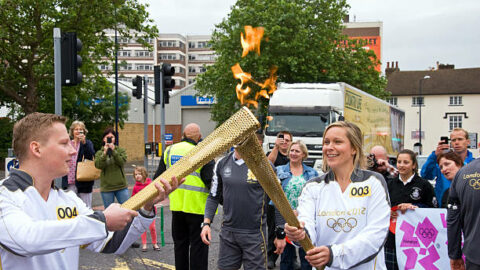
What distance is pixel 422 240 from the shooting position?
612 centimetres

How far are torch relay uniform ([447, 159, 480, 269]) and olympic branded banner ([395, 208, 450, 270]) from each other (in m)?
1.80

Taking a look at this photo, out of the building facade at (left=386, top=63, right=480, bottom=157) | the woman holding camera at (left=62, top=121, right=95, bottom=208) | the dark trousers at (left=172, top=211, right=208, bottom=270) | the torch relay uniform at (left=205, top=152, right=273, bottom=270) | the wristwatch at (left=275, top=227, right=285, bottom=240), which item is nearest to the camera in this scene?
the wristwatch at (left=275, top=227, right=285, bottom=240)

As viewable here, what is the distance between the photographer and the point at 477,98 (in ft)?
207

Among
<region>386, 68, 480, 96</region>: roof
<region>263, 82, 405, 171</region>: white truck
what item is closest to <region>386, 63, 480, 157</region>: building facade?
<region>386, 68, 480, 96</region>: roof

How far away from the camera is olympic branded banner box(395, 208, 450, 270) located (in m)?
6.05

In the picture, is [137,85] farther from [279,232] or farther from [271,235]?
[279,232]

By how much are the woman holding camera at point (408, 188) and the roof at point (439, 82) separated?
62888mm

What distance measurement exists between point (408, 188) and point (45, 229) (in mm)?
4881

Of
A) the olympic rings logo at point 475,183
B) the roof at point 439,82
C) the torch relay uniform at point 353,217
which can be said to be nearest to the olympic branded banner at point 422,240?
the olympic rings logo at point 475,183

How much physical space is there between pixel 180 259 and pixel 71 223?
4031 mm

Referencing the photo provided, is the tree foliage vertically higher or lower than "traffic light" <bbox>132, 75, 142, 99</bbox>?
higher

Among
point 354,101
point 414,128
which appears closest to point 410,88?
point 414,128

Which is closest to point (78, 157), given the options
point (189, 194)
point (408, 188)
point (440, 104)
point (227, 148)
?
point (189, 194)

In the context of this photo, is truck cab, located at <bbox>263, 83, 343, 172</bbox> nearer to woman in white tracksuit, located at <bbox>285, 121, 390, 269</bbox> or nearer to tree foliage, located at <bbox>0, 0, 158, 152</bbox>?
tree foliage, located at <bbox>0, 0, 158, 152</bbox>
